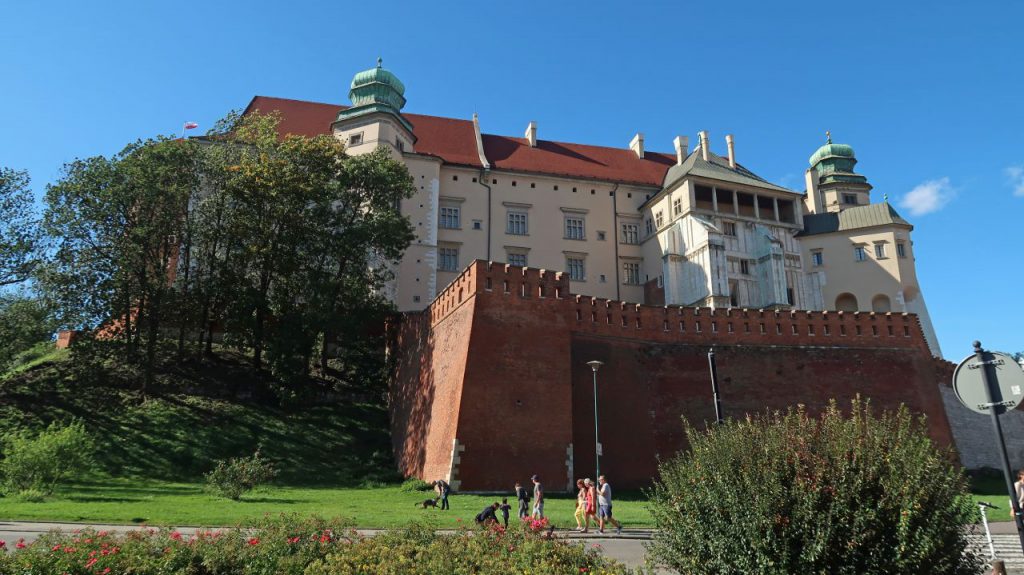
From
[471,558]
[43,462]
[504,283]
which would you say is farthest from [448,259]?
[471,558]

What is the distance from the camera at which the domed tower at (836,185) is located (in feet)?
194

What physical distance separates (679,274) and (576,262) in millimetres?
7478

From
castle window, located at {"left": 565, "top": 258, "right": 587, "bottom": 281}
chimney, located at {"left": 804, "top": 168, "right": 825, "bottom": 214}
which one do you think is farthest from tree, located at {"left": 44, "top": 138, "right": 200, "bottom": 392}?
chimney, located at {"left": 804, "top": 168, "right": 825, "bottom": 214}

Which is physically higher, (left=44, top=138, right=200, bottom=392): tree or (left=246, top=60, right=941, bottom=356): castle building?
(left=246, top=60, right=941, bottom=356): castle building

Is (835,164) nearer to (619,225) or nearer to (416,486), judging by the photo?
(619,225)

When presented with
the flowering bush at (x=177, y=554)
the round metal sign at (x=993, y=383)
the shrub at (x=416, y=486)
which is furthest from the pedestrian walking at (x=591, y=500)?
the round metal sign at (x=993, y=383)

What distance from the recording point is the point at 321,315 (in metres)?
32.0

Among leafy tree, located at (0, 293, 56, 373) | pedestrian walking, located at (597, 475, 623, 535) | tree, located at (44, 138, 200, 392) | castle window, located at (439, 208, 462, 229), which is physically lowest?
pedestrian walking, located at (597, 475, 623, 535)

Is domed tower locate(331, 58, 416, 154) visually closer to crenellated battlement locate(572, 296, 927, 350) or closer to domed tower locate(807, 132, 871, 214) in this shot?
crenellated battlement locate(572, 296, 927, 350)

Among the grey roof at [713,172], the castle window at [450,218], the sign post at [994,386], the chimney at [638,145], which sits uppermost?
the chimney at [638,145]

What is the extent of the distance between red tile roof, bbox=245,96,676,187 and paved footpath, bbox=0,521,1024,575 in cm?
3702

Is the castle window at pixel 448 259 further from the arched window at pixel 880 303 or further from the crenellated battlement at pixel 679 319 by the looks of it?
the arched window at pixel 880 303

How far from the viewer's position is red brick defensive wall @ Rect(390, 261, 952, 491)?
25.9 meters

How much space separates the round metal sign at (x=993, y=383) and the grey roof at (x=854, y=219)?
156 ft
